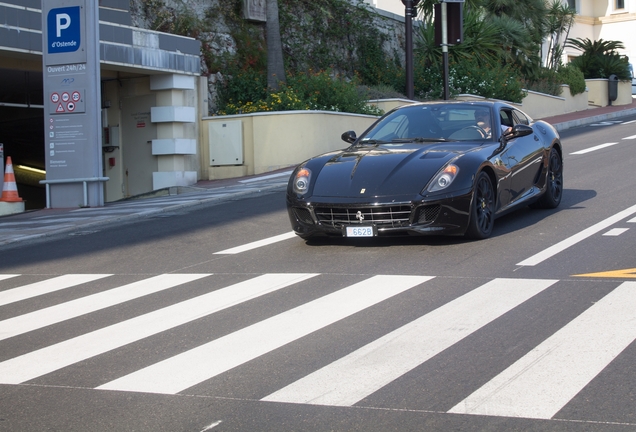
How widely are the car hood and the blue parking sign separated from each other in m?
6.99

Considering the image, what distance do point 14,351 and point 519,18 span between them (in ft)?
97.3

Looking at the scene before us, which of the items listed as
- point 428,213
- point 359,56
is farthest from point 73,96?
point 359,56

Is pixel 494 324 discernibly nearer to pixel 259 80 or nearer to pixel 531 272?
pixel 531 272

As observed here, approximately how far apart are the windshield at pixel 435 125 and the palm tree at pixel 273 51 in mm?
11334

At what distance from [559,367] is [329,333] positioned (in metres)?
1.53

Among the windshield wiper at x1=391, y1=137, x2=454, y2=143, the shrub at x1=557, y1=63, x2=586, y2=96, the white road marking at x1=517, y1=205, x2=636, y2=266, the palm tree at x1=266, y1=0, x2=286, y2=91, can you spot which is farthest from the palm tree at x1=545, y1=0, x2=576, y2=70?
the windshield wiper at x1=391, y1=137, x2=454, y2=143

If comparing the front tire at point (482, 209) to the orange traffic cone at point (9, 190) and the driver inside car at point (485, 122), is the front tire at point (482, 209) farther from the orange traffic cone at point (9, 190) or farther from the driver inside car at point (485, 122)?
the orange traffic cone at point (9, 190)

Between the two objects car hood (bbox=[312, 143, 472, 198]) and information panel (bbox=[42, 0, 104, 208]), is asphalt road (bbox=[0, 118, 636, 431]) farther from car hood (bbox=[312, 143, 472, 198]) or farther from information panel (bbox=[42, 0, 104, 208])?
information panel (bbox=[42, 0, 104, 208])

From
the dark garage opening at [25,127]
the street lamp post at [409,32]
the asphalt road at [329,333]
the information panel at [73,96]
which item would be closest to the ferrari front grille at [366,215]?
the asphalt road at [329,333]

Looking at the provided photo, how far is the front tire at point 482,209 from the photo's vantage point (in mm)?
8602

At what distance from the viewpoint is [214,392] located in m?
4.68

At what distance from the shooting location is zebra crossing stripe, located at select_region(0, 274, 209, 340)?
6.50 metres

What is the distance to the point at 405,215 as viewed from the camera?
835cm

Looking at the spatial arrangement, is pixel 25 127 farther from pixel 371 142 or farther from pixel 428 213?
pixel 428 213
